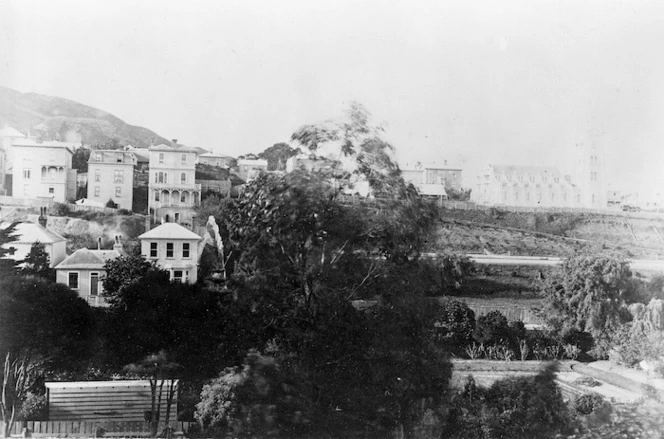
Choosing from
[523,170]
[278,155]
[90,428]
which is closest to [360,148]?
[278,155]

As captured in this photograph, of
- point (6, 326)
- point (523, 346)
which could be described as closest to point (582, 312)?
point (523, 346)

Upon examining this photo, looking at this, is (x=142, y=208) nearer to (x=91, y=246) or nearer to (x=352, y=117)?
(x=91, y=246)

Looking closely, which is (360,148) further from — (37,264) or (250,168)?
(37,264)

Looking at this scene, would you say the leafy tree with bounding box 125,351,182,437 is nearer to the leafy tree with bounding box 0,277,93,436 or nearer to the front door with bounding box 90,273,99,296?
the leafy tree with bounding box 0,277,93,436

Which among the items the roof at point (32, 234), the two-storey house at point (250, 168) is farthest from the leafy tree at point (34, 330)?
the two-storey house at point (250, 168)

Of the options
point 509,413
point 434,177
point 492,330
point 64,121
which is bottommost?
point 509,413

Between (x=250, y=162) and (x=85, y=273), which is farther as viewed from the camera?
(x=250, y=162)

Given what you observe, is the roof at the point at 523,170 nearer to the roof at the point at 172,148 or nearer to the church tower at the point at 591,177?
the church tower at the point at 591,177
